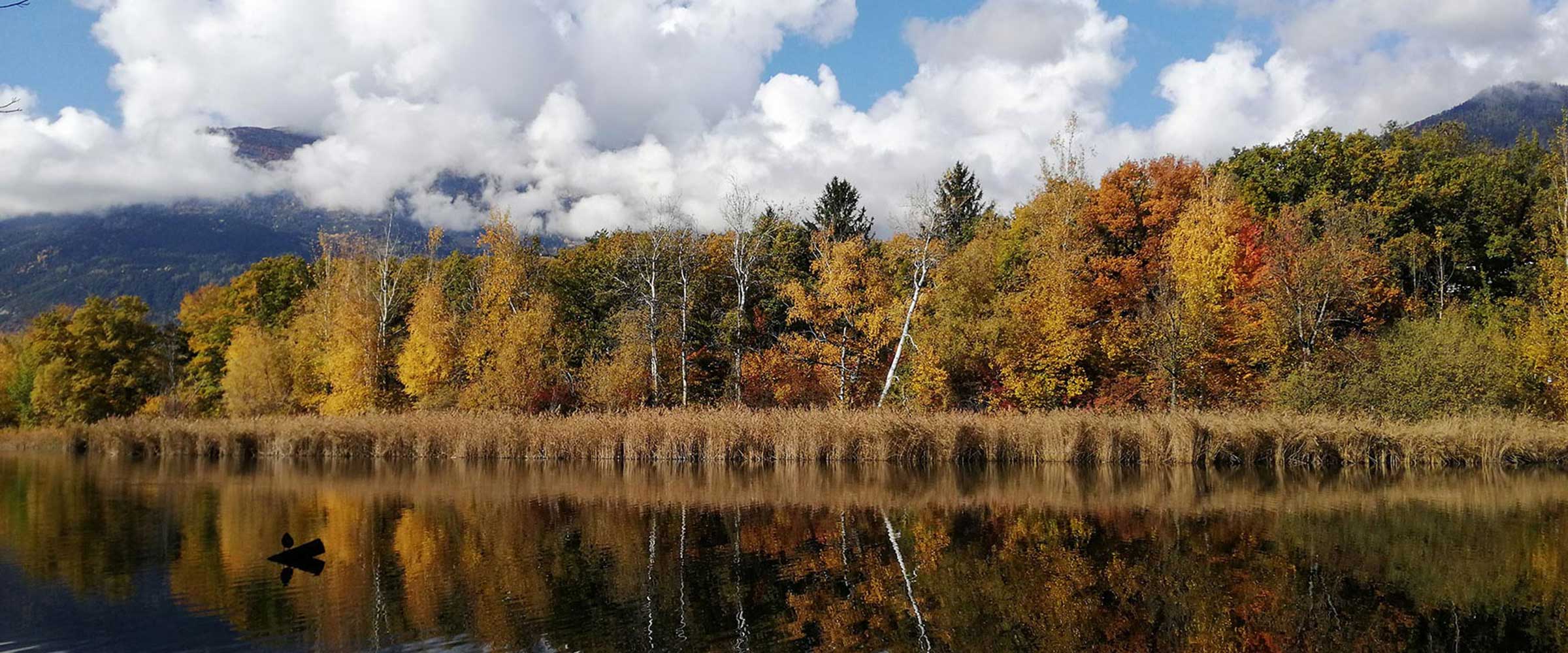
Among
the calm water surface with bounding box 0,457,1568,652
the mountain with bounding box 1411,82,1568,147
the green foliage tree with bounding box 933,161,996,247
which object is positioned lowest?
the calm water surface with bounding box 0,457,1568,652

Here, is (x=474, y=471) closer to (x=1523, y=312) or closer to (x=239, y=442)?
(x=239, y=442)

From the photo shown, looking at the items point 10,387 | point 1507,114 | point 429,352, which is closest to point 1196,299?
point 429,352

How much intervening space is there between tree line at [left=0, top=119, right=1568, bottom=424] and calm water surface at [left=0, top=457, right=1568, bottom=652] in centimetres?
1546

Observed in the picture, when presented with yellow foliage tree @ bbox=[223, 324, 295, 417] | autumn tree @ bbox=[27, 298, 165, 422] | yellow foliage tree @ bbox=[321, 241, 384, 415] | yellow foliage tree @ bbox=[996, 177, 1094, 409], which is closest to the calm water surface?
yellow foliage tree @ bbox=[996, 177, 1094, 409]

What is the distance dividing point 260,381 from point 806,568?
144ft

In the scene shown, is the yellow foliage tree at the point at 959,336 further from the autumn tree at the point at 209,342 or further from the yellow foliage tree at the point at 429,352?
the autumn tree at the point at 209,342

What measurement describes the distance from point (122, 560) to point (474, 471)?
50.3 ft

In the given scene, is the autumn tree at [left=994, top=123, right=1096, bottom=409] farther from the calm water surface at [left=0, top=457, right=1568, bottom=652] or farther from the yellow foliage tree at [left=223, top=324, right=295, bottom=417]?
the yellow foliage tree at [left=223, top=324, right=295, bottom=417]

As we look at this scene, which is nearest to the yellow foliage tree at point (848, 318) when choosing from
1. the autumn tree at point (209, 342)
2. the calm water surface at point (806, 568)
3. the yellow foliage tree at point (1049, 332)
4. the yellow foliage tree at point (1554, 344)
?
the yellow foliage tree at point (1049, 332)

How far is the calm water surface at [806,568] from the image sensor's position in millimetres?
10336

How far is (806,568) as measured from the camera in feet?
44.9

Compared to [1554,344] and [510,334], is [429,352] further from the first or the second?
[1554,344]

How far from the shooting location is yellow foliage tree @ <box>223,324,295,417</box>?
48.9m

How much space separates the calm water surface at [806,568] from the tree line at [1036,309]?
50.7 ft
